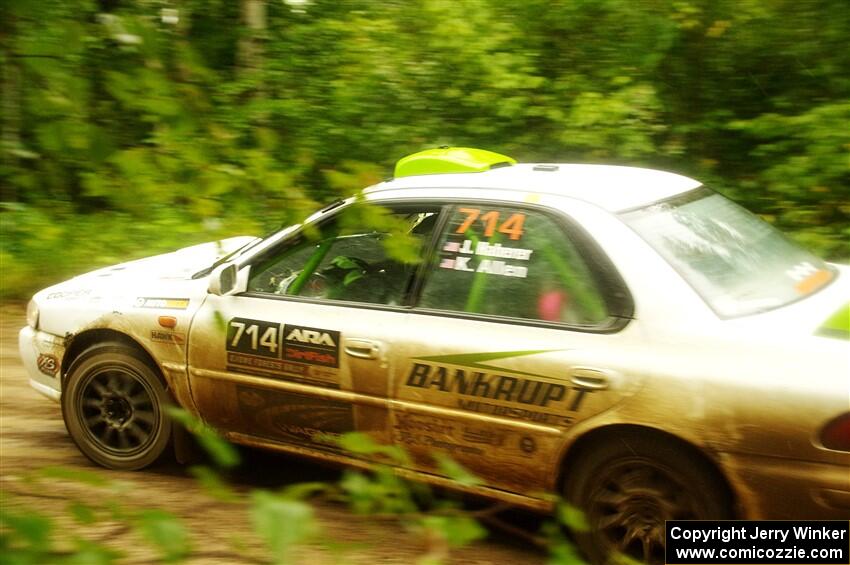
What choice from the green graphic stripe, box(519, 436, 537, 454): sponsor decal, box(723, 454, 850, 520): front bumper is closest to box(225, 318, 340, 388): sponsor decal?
the green graphic stripe

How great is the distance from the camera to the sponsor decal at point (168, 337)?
14.7ft

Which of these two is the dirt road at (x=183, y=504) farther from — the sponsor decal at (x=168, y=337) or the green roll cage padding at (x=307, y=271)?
the green roll cage padding at (x=307, y=271)

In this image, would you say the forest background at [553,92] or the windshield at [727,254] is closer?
the windshield at [727,254]

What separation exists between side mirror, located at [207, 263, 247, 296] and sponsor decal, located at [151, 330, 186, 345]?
271 millimetres

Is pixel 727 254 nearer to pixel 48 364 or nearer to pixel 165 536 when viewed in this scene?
pixel 165 536

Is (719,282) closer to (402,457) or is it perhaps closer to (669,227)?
(669,227)

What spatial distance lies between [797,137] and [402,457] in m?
6.54

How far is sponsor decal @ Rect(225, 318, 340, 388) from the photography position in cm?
411

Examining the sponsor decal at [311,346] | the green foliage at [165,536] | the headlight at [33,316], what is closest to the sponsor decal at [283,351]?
the sponsor decal at [311,346]

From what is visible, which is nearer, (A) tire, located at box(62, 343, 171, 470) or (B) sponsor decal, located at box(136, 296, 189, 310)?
(B) sponsor decal, located at box(136, 296, 189, 310)

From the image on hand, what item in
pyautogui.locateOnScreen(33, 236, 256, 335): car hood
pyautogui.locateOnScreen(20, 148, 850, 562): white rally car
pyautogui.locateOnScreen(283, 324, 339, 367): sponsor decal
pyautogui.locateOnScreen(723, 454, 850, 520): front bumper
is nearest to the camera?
pyautogui.locateOnScreen(723, 454, 850, 520): front bumper

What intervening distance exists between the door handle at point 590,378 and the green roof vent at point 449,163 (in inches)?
51.8

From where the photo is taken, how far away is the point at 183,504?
4.36m

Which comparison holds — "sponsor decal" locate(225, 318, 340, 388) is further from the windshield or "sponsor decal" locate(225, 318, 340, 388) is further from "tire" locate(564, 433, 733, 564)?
the windshield
